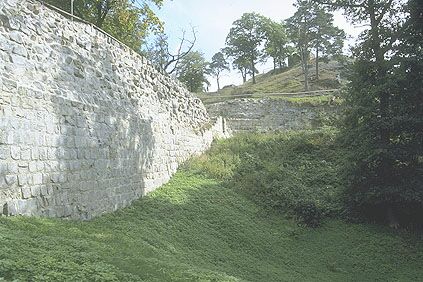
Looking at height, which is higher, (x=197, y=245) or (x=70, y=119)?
(x=70, y=119)

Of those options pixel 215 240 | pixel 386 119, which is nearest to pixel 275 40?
pixel 386 119

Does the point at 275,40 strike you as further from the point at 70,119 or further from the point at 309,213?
the point at 70,119

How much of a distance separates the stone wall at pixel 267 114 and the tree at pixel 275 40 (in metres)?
27.5

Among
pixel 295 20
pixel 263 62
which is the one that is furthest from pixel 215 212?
pixel 263 62

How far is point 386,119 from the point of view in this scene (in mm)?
12000

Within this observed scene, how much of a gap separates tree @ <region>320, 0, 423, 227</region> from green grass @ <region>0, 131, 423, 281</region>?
3.09 ft

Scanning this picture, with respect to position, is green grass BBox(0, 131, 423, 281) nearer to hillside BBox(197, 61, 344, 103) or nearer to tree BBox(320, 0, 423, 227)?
tree BBox(320, 0, 423, 227)

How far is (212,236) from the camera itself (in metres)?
9.61

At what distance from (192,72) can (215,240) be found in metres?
38.3

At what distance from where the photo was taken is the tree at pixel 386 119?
1176 cm

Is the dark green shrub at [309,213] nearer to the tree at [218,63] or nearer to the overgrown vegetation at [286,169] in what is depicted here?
the overgrown vegetation at [286,169]

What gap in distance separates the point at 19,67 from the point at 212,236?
5.51 m

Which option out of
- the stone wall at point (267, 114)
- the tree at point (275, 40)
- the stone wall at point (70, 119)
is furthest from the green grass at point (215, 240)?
the tree at point (275, 40)

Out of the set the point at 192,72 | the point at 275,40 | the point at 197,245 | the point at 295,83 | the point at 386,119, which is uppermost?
the point at 275,40
